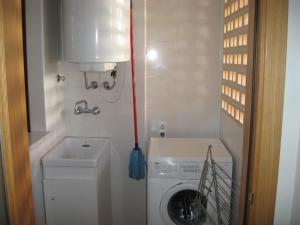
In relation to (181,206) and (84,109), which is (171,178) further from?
(84,109)

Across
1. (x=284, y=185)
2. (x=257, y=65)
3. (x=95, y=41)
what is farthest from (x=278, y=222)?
(x=95, y=41)

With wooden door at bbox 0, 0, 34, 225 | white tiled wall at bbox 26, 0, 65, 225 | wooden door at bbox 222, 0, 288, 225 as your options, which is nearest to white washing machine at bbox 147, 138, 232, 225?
white tiled wall at bbox 26, 0, 65, 225

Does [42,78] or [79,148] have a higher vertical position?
[42,78]

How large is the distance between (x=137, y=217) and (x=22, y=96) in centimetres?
193

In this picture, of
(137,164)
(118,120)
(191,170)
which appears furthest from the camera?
(118,120)

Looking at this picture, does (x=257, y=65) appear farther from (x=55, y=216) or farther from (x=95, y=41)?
(x=55, y=216)

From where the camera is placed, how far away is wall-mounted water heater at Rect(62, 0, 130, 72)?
6.92ft

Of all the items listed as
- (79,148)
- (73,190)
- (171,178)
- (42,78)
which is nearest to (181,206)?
(171,178)

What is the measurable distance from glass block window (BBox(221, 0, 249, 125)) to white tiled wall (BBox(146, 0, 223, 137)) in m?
0.16

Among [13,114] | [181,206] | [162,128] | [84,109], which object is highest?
[13,114]

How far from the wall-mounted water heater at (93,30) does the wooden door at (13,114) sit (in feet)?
2.79

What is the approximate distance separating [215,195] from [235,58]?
975 millimetres

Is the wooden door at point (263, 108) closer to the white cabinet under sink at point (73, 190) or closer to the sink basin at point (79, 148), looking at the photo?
the white cabinet under sink at point (73, 190)

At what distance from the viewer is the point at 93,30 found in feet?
6.98
